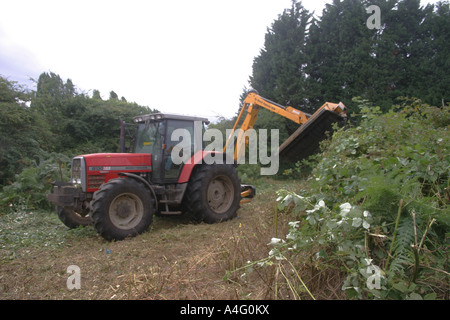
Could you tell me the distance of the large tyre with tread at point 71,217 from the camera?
574 cm

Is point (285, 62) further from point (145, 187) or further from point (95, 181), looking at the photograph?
point (95, 181)

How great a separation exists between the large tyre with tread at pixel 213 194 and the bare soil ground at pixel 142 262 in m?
0.30

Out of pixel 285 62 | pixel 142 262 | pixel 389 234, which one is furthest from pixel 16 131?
pixel 285 62

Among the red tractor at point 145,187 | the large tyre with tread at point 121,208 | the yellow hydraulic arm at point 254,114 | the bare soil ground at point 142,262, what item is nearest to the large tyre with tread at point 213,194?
the red tractor at point 145,187

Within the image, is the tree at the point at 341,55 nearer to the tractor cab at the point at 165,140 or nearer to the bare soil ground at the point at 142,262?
the tractor cab at the point at 165,140

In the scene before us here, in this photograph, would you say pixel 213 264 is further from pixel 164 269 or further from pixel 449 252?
pixel 449 252

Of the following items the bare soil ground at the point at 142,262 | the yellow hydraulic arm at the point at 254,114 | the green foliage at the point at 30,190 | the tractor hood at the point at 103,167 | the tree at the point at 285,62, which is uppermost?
Answer: the tree at the point at 285,62

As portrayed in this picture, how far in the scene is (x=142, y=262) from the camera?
3.93 m

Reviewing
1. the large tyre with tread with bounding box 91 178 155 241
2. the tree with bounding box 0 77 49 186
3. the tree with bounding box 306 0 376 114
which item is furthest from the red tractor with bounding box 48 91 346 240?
the tree with bounding box 306 0 376 114

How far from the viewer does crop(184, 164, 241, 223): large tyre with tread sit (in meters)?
6.07

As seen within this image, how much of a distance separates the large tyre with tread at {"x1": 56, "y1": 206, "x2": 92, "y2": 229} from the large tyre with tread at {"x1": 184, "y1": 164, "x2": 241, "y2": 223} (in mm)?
1882

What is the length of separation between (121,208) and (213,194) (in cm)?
195

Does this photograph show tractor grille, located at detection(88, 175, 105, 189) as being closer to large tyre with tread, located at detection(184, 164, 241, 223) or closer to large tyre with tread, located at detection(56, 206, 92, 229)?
large tyre with tread, located at detection(56, 206, 92, 229)

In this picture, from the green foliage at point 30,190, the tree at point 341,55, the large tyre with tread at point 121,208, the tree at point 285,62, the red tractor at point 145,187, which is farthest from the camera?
the tree at point 285,62
